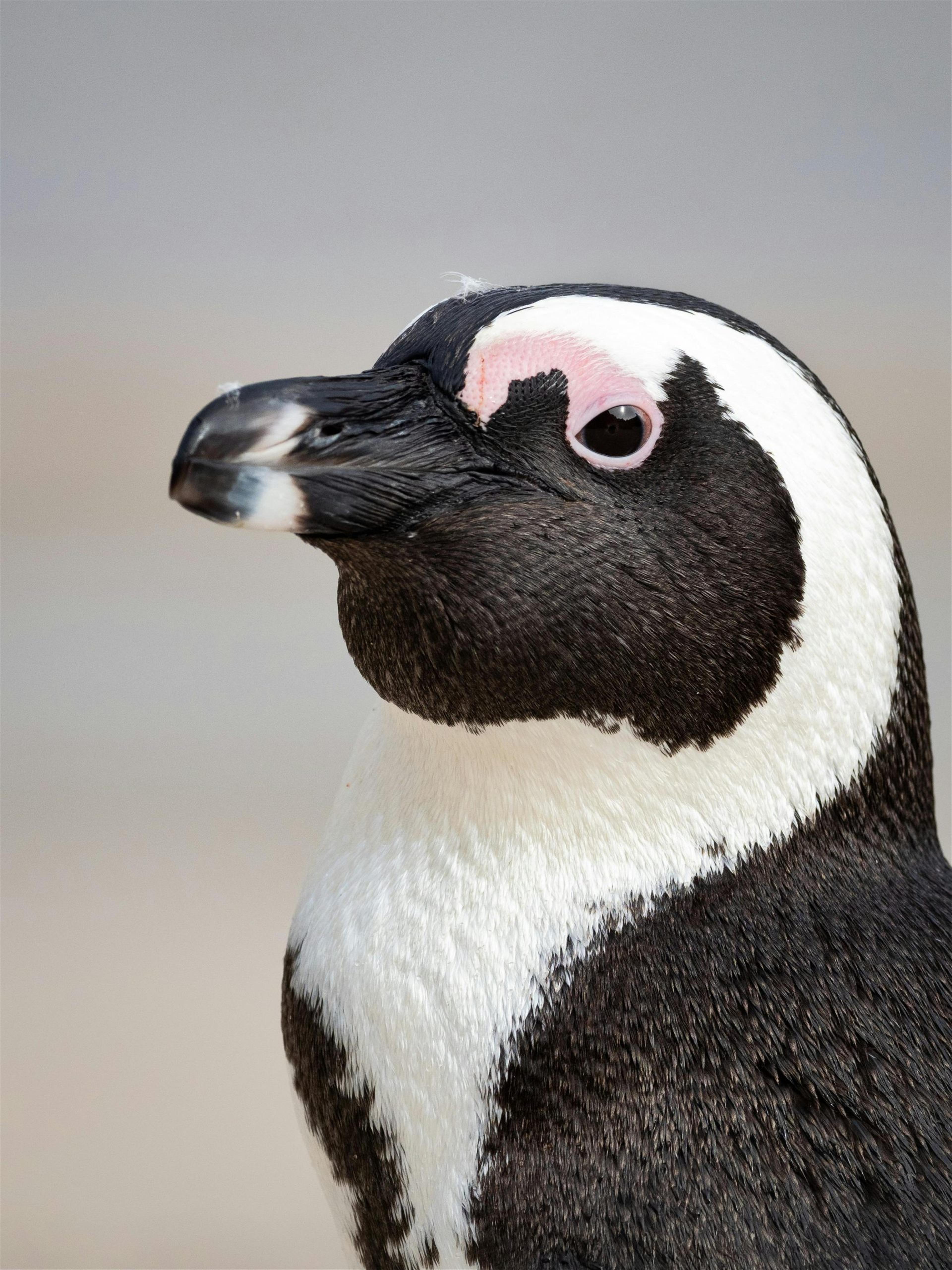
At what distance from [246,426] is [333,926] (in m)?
0.23

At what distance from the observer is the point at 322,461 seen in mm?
505

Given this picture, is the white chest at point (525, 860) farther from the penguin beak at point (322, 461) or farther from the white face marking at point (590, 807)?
the penguin beak at point (322, 461)

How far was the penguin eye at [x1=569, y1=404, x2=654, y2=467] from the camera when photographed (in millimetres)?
522

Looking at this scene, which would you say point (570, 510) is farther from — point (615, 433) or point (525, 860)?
point (525, 860)

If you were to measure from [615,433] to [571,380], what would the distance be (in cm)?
3

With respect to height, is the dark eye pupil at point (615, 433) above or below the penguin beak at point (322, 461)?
above

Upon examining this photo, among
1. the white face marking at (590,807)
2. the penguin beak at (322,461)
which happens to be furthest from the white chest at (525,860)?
the penguin beak at (322,461)

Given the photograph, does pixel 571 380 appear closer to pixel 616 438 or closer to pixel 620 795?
pixel 616 438

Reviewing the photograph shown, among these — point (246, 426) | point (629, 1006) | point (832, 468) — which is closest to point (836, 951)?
point (629, 1006)

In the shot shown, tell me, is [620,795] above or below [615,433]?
below

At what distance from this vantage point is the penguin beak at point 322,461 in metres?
0.50

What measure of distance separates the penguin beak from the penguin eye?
3 centimetres

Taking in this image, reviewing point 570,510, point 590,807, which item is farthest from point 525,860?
point 570,510

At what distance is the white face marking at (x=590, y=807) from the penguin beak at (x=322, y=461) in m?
0.05
